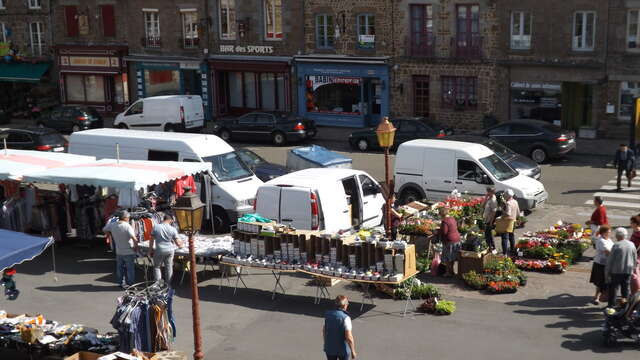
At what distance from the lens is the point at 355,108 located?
129ft

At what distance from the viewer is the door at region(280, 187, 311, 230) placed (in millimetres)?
18250

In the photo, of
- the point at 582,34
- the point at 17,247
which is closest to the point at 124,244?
the point at 17,247

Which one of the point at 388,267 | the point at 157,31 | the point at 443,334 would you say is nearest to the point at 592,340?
the point at 443,334

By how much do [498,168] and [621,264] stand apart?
A: 814cm

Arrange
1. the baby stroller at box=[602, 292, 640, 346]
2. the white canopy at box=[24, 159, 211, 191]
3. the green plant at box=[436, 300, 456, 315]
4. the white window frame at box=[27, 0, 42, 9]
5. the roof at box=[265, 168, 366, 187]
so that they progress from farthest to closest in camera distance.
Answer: the white window frame at box=[27, 0, 42, 9] → the roof at box=[265, 168, 366, 187] → the white canopy at box=[24, 159, 211, 191] → the green plant at box=[436, 300, 456, 315] → the baby stroller at box=[602, 292, 640, 346]

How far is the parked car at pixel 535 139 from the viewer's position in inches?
1165

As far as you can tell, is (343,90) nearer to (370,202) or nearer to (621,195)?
(621,195)

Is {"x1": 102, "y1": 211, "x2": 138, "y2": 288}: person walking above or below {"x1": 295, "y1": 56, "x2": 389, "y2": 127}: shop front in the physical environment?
below

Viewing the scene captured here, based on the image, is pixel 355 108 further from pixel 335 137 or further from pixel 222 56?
pixel 222 56

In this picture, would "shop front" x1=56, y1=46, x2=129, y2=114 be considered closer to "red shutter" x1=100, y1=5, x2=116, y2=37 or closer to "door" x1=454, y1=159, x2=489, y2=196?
"red shutter" x1=100, y1=5, x2=116, y2=37

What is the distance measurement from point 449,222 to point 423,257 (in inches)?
51.4

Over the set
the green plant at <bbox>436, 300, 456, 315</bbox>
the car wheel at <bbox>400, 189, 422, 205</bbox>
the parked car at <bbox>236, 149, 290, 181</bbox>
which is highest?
the parked car at <bbox>236, 149, 290, 181</bbox>

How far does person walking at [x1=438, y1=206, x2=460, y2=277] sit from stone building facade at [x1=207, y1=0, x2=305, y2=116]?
78.2ft

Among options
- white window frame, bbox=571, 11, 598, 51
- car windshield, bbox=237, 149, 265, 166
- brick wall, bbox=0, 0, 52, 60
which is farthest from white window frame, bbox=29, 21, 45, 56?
white window frame, bbox=571, 11, 598, 51
